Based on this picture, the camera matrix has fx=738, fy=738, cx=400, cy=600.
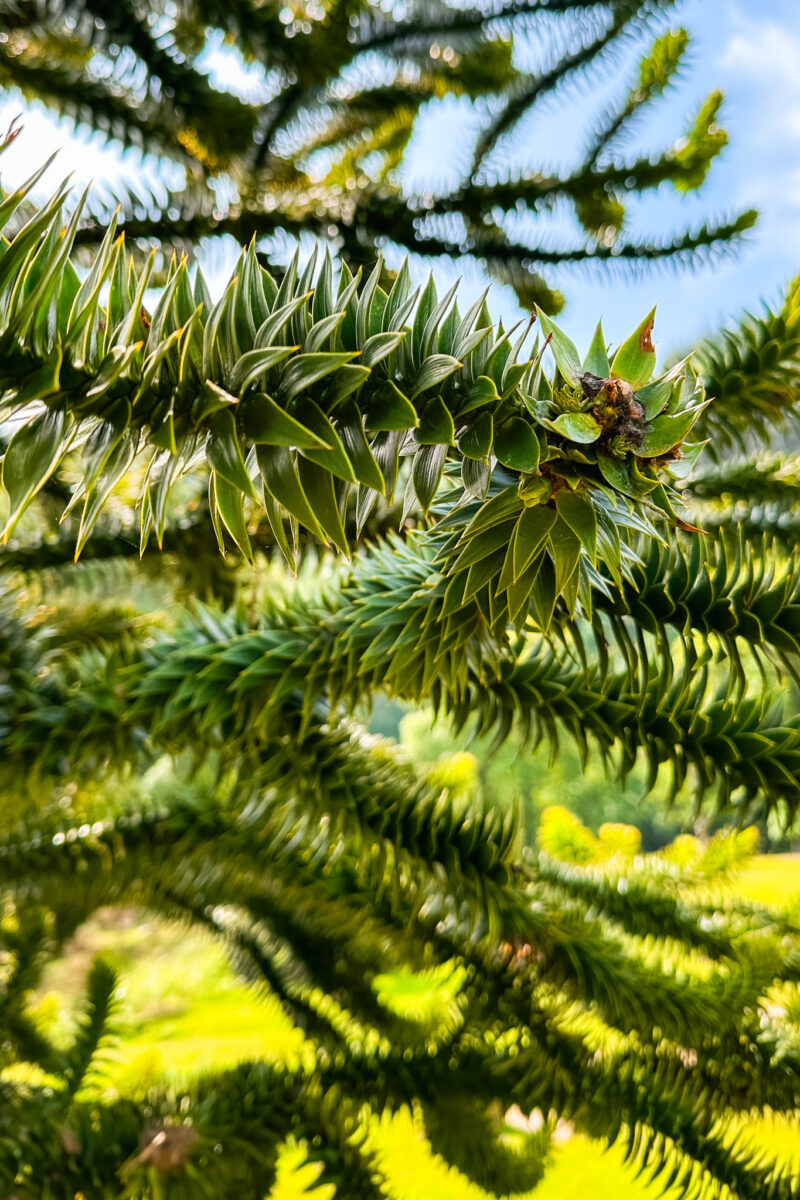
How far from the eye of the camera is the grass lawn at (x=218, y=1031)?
246 cm

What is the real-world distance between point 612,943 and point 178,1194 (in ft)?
2.42

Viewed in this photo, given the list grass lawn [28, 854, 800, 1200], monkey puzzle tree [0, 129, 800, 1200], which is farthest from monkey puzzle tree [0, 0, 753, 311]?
grass lawn [28, 854, 800, 1200]

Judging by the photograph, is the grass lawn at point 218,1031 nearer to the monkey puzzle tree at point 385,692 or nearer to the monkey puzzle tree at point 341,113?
the monkey puzzle tree at point 385,692

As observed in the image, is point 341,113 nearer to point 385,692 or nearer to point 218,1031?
point 385,692

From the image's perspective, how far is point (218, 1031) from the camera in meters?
4.35

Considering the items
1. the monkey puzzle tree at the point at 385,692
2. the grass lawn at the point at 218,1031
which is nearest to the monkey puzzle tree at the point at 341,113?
the monkey puzzle tree at the point at 385,692

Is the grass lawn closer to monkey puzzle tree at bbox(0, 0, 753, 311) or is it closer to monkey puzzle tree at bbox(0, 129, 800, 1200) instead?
Answer: monkey puzzle tree at bbox(0, 129, 800, 1200)

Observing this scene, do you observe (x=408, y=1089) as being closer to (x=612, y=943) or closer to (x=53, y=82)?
→ (x=612, y=943)

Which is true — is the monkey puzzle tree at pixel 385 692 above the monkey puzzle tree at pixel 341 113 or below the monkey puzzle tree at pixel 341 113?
below

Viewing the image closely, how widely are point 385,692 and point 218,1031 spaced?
4.41m

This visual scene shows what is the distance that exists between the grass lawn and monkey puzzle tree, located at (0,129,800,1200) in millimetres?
414

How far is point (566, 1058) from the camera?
119 centimetres

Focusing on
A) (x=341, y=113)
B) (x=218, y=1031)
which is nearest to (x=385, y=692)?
(x=341, y=113)

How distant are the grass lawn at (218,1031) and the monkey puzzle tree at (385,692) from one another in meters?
0.41
